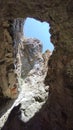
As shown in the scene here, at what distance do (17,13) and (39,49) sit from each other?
30.0 ft

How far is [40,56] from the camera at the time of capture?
16141 mm

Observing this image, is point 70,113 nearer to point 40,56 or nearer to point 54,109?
point 54,109

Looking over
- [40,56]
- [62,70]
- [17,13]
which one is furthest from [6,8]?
[40,56]

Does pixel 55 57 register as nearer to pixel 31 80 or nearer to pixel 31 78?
pixel 31 80

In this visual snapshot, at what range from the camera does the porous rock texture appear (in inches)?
261

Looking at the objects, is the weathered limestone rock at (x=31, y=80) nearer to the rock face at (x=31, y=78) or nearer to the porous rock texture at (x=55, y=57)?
the rock face at (x=31, y=78)

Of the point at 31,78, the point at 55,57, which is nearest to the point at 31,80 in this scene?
the point at 31,78

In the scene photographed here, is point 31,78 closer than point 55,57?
No

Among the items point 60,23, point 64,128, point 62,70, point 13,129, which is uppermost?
point 60,23

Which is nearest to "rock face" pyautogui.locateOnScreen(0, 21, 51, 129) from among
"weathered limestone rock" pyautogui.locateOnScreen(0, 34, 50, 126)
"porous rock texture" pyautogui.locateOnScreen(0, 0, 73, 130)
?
"weathered limestone rock" pyautogui.locateOnScreen(0, 34, 50, 126)

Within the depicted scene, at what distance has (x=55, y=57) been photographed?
790 cm

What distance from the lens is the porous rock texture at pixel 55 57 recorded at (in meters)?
6.63

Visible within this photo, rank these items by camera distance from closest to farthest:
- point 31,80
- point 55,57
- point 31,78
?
1. point 55,57
2. point 31,80
3. point 31,78

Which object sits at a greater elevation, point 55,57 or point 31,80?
point 55,57
